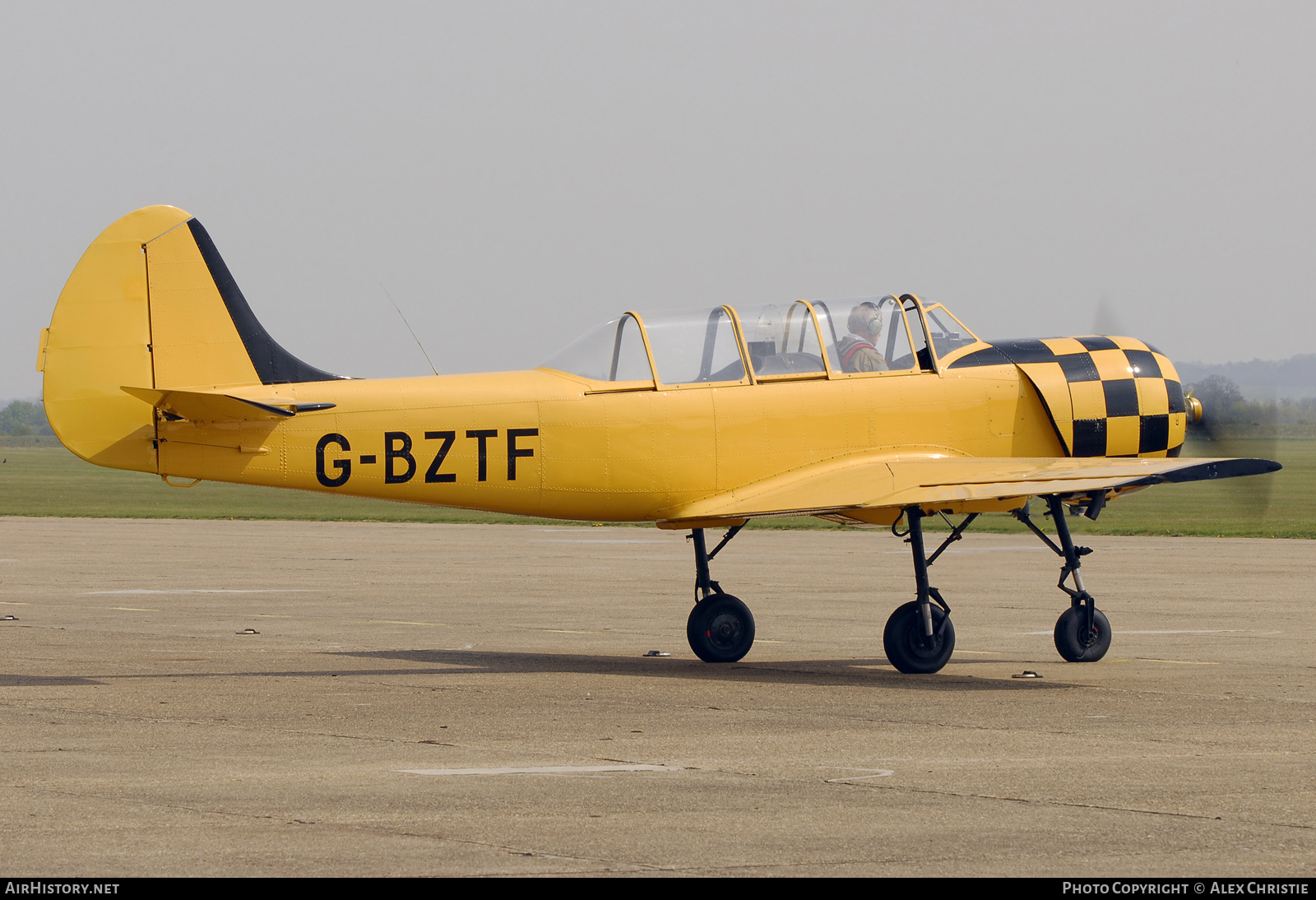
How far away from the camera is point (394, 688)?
13.4 meters

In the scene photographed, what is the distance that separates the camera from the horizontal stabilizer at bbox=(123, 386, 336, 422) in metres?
13.2

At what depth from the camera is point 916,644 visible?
1451 cm

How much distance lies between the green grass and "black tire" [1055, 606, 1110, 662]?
15666mm

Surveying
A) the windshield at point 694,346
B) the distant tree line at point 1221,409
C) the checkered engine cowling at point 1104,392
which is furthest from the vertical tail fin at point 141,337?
the distant tree line at point 1221,409

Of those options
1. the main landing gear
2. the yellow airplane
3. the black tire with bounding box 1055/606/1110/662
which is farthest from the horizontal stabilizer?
the black tire with bounding box 1055/606/1110/662

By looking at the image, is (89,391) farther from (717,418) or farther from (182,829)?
(182,829)

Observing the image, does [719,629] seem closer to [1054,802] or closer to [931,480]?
[931,480]

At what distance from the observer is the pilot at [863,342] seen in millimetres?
14883

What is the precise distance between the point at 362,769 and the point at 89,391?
5.71 m

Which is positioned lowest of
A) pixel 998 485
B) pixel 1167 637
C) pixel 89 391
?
pixel 1167 637

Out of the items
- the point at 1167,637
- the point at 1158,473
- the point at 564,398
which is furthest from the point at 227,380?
the point at 1167,637

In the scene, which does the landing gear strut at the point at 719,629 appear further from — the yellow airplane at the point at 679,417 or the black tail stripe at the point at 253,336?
the black tail stripe at the point at 253,336

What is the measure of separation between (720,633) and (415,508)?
45893 millimetres

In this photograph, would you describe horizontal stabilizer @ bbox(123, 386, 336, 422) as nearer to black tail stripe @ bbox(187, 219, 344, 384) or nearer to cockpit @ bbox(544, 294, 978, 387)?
black tail stripe @ bbox(187, 219, 344, 384)
